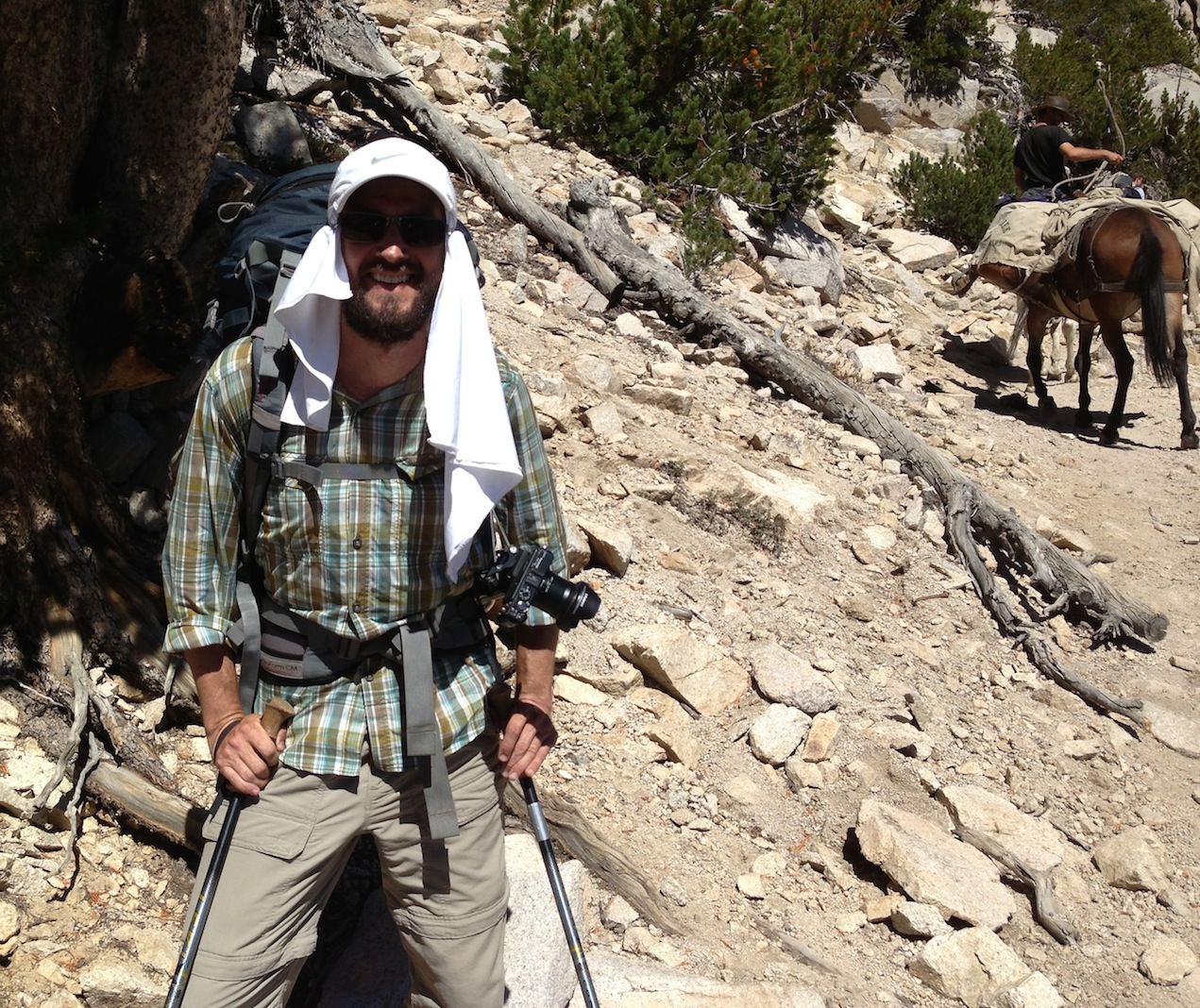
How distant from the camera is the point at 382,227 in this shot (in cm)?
185

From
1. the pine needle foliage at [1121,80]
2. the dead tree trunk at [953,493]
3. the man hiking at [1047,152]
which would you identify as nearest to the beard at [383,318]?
the dead tree trunk at [953,493]

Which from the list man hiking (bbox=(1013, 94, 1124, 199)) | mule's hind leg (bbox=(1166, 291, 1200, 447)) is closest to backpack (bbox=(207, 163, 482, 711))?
mule's hind leg (bbox=(1166, 291, 1200, 447))

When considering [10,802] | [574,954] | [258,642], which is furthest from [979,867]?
[10,802]

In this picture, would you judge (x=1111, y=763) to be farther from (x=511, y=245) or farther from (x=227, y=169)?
(x=511, y=245)

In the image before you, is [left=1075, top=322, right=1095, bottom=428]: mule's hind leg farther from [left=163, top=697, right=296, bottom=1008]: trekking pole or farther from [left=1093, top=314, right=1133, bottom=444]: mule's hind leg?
[left=163, top=697, right=296, bottom=1008]: trekking pole

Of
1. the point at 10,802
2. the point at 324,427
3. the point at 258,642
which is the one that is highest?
the point at 324,427

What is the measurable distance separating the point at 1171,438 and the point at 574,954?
26.3 feet

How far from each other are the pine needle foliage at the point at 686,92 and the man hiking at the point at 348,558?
310 inches

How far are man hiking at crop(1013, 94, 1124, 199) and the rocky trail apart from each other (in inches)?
141

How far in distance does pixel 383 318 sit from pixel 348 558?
0.43m

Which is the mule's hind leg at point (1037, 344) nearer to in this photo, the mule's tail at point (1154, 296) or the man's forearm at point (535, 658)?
the mule's tail at point (1154, 296)

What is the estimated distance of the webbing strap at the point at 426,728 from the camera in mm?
1885

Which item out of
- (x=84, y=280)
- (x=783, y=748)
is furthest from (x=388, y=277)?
(x=783, y=748)

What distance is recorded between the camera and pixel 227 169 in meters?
4.19
